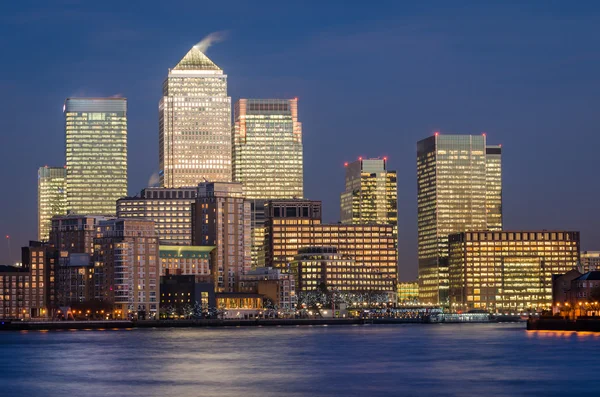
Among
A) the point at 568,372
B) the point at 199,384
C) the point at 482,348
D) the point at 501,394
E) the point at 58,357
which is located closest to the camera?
the point at 501,394

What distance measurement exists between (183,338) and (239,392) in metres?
102

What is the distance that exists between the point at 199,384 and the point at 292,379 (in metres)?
8.80

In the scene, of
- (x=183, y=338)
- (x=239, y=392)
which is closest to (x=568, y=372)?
(x=239, y=392)

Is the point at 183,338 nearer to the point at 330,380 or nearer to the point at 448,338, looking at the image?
the point at 448,338

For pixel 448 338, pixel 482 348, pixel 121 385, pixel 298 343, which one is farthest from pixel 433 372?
pixel 448 338

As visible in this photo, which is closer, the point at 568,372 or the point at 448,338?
the point at 568,372

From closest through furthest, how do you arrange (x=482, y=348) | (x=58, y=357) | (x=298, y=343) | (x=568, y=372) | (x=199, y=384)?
(x=199, y=384) < (x=568, y=372) < (x=58, y=357) < (x=482, y=348) < (x=298, y=343)

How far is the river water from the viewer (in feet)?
330

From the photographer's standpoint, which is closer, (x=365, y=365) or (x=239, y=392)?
(x=239, y=392)

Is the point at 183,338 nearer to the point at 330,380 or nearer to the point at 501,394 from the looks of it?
the point at 330,380

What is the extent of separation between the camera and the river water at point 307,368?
100438 mm

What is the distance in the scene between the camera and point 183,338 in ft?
654

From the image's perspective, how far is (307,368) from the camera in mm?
121688

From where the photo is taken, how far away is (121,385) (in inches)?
4136
